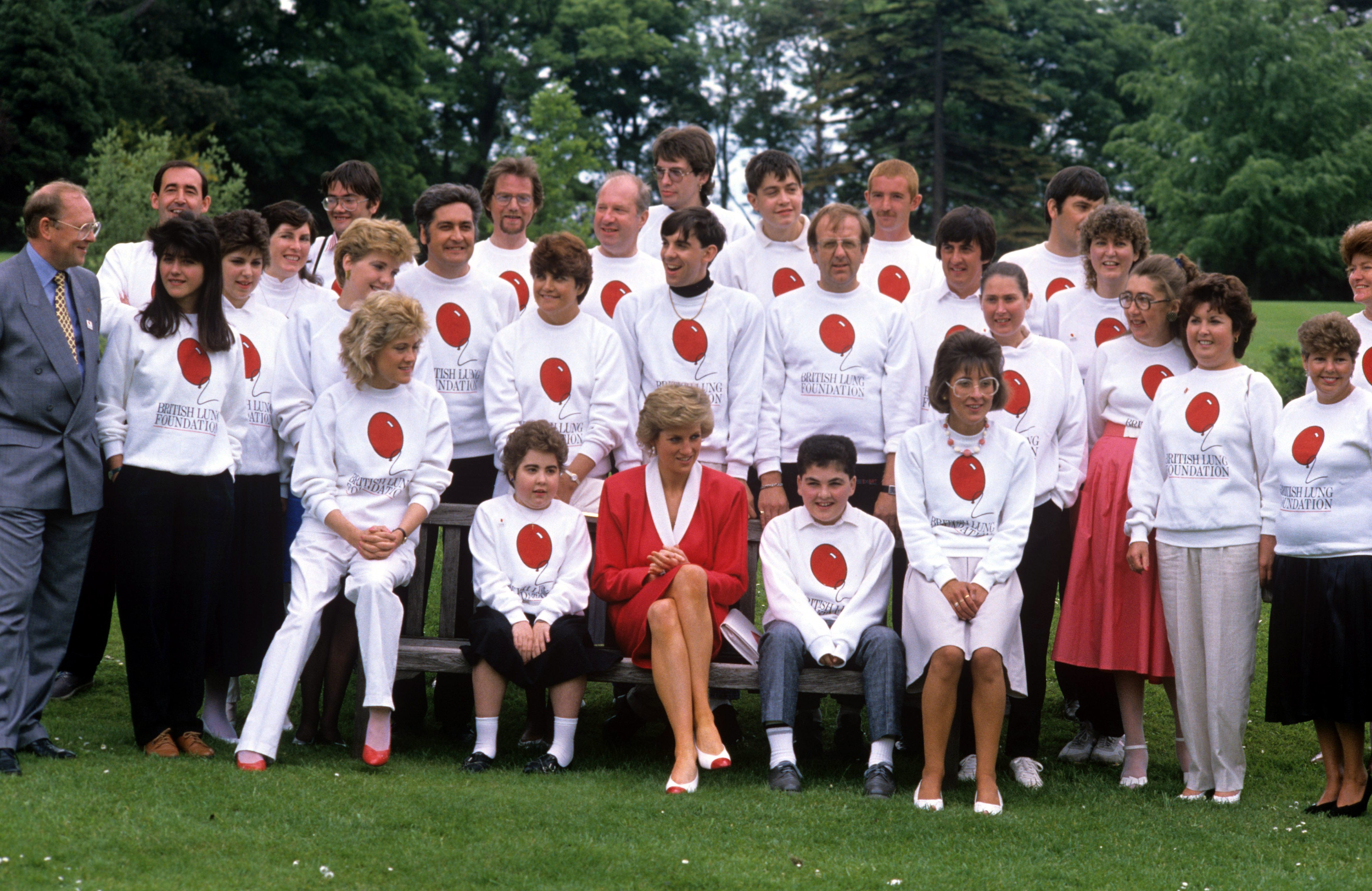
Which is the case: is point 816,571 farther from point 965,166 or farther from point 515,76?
point 515,76

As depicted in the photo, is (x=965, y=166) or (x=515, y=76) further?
(x=515, y=76)

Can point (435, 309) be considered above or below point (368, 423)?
above

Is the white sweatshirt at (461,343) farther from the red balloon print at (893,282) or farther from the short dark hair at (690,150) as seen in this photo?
the red balloon print at (893,282)

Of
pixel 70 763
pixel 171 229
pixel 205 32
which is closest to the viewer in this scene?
pixel 70 763

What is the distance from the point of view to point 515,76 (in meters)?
44.3

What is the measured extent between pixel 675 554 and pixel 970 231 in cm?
215

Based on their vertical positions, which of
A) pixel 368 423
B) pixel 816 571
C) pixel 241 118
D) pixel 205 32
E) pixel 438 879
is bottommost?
pixel 438 879

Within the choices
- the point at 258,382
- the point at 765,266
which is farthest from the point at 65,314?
the point at 765,266

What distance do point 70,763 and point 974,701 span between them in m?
3.65

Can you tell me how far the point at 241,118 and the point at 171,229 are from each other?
32642 millimetres

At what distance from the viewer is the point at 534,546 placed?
5.92m

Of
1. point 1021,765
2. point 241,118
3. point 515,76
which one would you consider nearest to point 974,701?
point 1021,765

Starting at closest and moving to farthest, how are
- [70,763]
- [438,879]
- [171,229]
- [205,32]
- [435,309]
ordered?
1. [438,879]
2. [70,763]
3. [171,229]
4. [435,309]
5. [205,32]

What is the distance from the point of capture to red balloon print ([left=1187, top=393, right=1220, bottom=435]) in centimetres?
570
